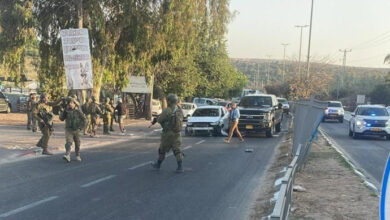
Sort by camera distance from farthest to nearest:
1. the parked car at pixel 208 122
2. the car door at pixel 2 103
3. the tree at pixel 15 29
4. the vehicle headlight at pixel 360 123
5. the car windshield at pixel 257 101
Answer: the car door at pixel 2 103, the car windshield at pixel 257 101, the parked car at pixel 208 122, the vehicle headlight at pixel 360 123, the tree at pixel 15 29

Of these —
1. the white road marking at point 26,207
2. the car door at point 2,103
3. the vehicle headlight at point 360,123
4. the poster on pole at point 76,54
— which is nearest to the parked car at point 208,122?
the vehicle headlight at point 360,123

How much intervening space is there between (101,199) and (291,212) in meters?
3.25

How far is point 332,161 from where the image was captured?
13.2 meters

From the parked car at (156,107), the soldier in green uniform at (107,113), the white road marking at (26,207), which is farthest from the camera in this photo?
the parked car at (156,107)

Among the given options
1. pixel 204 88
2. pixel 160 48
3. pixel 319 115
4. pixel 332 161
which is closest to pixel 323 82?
pixel 204 88

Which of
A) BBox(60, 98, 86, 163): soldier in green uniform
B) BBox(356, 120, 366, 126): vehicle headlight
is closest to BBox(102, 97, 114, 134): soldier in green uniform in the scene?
BBox(60, 98, 86, 163): soldier in green uniform

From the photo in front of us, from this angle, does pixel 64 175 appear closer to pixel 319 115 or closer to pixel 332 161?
pixel 319 115

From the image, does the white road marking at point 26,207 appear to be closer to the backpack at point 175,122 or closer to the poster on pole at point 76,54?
the backpack at point 175,122

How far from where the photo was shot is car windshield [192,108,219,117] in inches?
955

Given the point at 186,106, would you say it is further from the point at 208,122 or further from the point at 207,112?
the point at 208,122

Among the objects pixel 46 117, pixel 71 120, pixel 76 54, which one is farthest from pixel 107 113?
pixel 71 120

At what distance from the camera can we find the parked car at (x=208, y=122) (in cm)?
2322

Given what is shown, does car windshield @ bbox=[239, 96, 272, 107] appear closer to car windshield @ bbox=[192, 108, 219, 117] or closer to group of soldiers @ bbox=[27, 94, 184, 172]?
car windshield @ bbox=[192, 108, 219, 117]

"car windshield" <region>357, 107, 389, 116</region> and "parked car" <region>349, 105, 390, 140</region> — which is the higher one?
"car windshield" <region>357, 107, 389, 116</region>
